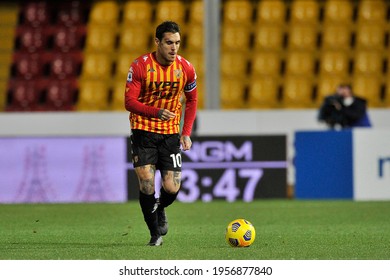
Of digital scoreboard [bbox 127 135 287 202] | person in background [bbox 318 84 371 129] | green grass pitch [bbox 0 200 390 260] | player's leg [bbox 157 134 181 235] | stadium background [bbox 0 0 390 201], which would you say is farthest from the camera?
stadium background [bbox 0 0 390 201]

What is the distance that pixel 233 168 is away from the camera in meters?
15.1

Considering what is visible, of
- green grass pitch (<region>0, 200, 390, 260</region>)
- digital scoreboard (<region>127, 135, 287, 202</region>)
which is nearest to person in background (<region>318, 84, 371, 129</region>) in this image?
digital scoreboard (<region>127, 135, 287, 202</region>)

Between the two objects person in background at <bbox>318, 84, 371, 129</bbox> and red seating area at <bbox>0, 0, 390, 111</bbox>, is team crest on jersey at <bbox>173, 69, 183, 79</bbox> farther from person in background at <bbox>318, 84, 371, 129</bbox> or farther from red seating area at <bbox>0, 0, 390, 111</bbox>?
red seating area at <bbox>0, 0, 390, 111</bbox>

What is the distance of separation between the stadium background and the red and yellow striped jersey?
9658 mm

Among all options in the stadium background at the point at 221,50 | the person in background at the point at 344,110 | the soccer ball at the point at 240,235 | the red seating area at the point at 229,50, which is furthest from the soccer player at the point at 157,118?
the red seating area at the point at 229,50

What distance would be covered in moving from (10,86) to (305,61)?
5246 mm

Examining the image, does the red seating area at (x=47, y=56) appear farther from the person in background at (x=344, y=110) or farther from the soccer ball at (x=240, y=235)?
the soccer ball at (x=240, y=235)

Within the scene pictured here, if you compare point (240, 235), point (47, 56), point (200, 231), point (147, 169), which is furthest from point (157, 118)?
point (47, 56)

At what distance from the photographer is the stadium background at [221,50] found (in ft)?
62.2

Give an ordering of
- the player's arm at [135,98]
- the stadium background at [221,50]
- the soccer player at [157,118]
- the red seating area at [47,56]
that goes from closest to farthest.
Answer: the player's arm at [135,98]
the soccer player at [157,118]
the stadium background at [221,50]
the red seating area at [47,56]

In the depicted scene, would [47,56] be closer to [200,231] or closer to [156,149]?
[200,231]

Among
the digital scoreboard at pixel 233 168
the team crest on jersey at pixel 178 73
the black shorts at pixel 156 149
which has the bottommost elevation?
the digital scoreboard at pixel 233 168

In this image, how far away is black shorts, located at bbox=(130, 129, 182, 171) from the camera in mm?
8414

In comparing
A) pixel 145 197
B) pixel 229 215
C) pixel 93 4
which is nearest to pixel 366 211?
pixel 229 215
